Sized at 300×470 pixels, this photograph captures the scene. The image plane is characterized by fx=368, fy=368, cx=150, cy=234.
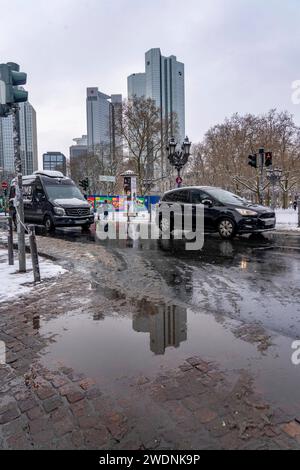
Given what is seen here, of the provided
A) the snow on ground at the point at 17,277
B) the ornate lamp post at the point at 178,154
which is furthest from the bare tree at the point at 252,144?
the snow on ground at the point at 17,277

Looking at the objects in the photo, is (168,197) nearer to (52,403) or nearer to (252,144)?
(52,403)

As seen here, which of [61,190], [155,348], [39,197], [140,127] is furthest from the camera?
[140,127]

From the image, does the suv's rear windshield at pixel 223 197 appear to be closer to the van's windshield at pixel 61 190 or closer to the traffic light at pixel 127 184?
the van's windshield at pixel 61 190

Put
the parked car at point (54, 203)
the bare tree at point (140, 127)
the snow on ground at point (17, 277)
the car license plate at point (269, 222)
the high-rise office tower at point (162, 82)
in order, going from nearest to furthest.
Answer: the snow on ground at point (17, 277)
the car license plate at point (269, 222)
the parked car at point (54, 203)
the bare tree at point (140, 127)
the high-rise office tower at point (162, 82)

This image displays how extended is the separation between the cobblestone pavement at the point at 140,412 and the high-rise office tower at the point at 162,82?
201 ft

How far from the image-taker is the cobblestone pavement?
7.41 feet

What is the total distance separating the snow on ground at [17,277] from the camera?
18.6ft

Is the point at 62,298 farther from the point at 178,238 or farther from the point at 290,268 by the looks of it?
the point at 178,238

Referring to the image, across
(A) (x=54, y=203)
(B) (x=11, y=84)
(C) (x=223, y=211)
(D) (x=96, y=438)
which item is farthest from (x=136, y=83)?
(D) (x=96, y=438)

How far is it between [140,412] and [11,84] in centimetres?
587

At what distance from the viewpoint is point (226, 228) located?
39.0 feet

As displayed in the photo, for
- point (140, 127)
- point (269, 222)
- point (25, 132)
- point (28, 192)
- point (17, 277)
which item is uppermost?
point (140, 127)

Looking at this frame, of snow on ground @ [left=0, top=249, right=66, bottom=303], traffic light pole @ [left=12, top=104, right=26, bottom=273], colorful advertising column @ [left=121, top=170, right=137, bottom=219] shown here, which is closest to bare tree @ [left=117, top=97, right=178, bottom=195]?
colorful advertising column @ [left=121, top=170, right=137, bottom=219]

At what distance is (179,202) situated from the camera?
43.2 feet
